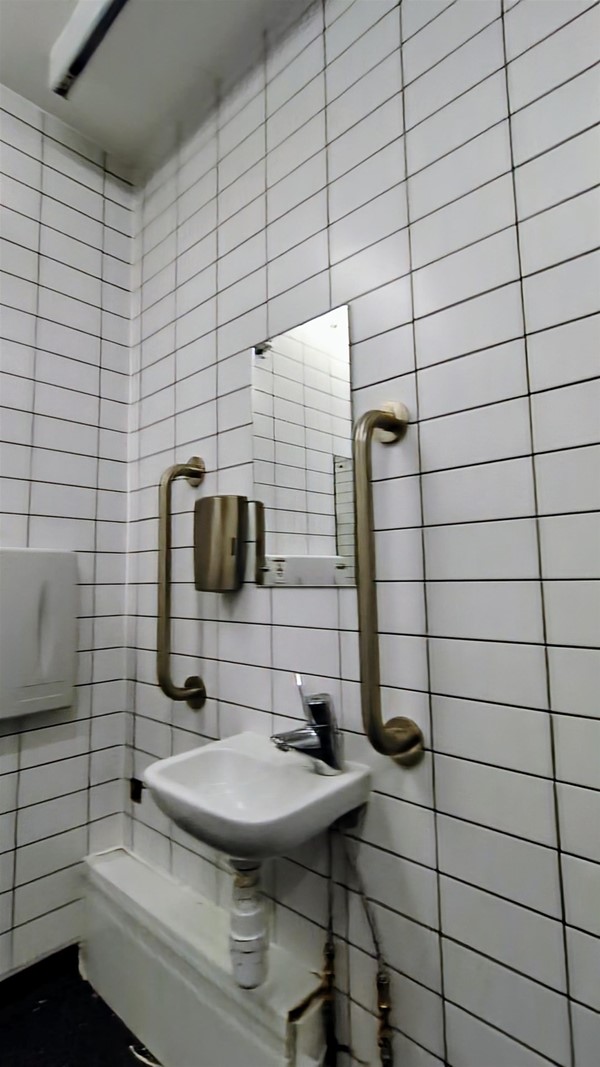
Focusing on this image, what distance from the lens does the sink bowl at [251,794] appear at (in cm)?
86

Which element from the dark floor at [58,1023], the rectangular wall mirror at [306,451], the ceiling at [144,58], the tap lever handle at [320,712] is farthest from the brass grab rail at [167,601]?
the ceiling at [144,58]

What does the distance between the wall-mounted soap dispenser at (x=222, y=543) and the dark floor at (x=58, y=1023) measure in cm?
115

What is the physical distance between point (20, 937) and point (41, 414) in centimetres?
150

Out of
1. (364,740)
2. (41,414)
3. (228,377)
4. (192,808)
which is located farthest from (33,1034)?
(228,377)

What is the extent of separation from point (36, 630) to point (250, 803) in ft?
2.67

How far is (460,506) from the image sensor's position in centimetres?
91

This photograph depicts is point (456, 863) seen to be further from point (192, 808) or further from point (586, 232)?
point (586, 232)

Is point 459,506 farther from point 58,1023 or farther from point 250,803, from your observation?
point 58,1023

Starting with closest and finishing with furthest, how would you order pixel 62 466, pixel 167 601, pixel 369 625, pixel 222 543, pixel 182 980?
pixel 369 625, pixel 182 980, pixel 222 543, pixel 167 601, pixel 62 466

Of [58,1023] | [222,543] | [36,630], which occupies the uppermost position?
[222,543]

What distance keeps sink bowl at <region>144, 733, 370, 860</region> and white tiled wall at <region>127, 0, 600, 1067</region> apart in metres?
0.08

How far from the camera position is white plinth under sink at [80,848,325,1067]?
0.99 m

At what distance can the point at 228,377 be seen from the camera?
1.43m

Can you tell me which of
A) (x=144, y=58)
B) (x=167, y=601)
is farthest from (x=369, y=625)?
(x=144, y=58)
